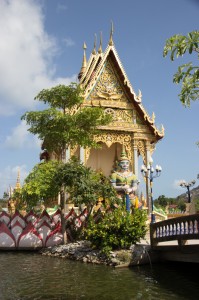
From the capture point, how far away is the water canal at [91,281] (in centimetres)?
631

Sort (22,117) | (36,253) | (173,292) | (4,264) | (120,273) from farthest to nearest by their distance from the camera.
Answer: (22,117) < (36,253) < (4,264) < (120,273) < (173,292)

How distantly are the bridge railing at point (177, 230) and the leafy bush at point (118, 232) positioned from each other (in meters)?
0.41

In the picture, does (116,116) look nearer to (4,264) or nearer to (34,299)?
(4,264)

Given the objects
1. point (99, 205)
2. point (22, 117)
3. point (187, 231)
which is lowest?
point (187, 231)

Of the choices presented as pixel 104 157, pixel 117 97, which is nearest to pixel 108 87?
pixel 117 97

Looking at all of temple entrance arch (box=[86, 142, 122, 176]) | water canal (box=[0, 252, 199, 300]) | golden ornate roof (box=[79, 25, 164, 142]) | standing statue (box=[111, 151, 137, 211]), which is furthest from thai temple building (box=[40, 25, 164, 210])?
water canal (box=[0, 252, 199, 300])

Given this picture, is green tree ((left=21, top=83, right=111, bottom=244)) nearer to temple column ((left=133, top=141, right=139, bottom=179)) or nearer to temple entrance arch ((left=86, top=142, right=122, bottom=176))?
temple column ((left=133, top=141, right=139, bottom=179))

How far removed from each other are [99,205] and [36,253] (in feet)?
14.1

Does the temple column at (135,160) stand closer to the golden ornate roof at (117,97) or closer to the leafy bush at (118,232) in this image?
the golden ornate roof at (117,97)

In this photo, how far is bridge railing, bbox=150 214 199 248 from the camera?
325 inches

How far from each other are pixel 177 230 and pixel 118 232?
1850 mm

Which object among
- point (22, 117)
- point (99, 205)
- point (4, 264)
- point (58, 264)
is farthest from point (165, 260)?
point (22, 117)

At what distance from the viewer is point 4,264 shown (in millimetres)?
9297

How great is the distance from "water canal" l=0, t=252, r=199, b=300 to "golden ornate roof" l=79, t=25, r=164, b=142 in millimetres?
9808
